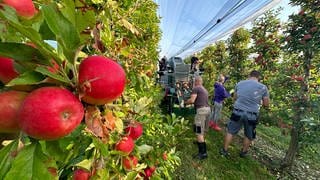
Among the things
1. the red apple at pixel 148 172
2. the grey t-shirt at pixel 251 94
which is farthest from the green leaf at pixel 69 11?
the grey t-shirt at pixel 251 94

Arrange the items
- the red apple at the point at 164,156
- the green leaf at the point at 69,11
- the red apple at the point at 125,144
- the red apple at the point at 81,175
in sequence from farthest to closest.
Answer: the red apple at the point at 164,156, the red apple at the point at 125,144, the red apple at the point at 81,175, the green leaf at the point at 69,11

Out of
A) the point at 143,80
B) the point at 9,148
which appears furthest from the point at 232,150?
the point at 9,148

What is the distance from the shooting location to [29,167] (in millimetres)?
494

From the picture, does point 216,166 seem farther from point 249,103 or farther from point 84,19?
point 84,19

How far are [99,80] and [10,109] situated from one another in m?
0.13

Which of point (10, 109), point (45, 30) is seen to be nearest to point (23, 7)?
point (45, 30)

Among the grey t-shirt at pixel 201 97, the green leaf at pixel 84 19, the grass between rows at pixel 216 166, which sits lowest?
the grass between rows at pixel 216 166

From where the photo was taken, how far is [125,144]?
101 cm

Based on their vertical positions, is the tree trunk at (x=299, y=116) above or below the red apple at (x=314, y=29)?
below

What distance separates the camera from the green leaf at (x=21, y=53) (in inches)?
19.1

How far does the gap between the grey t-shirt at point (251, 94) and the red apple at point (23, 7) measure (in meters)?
5.23

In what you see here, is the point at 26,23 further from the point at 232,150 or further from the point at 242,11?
the point at 232,150

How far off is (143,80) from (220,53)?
1382 centimetres

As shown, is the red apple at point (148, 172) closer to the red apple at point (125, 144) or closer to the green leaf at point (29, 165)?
the red apple at point (125, 144)
